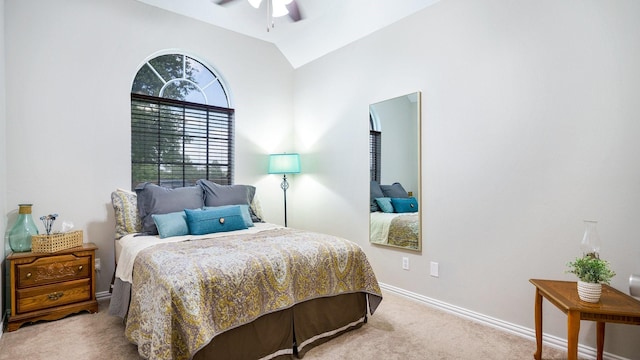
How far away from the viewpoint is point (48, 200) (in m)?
2.87

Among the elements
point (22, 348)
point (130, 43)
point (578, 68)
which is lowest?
point (22, 348)

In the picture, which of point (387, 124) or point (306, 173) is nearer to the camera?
point (387, 124)

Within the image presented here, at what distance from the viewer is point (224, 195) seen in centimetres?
335

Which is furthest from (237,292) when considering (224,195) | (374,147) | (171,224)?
(374,147)

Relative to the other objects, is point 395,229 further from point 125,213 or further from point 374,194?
point 125,213

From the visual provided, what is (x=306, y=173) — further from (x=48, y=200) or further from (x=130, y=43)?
(x=48, y=200)

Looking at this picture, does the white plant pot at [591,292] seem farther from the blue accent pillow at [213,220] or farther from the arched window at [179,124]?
the arched window at [179,124]

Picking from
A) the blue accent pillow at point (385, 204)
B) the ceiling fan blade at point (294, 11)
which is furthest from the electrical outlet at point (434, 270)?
the ceiling fan blade at point (294, 11)

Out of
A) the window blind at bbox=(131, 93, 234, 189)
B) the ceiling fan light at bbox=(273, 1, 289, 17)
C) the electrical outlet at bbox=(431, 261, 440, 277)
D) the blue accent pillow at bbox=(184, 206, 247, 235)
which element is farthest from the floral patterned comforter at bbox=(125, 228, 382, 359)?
the ceiling fan light at bbox=(273, 1, 289, 17)

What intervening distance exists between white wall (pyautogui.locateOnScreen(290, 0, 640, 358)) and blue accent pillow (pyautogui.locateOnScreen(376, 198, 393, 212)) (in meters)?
0.24

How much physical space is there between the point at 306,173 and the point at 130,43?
2.45 m

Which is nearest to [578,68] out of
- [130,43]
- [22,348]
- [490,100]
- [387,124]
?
[490,100]

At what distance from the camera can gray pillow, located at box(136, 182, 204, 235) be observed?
9.36 feet

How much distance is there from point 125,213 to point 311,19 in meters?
2.78
